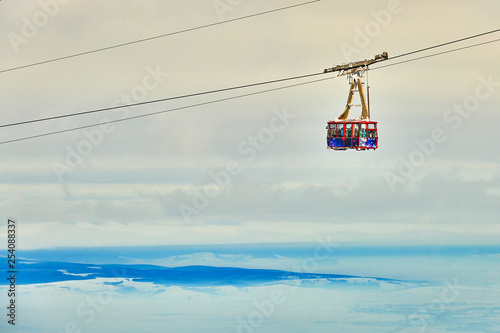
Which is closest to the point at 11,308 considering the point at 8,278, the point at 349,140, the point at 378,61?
the point at 8,278

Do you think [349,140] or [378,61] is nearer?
[378,61]

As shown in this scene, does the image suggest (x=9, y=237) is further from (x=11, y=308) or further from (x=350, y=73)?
(x=350, y=73)

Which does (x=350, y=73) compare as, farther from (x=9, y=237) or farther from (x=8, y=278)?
(x=8, y=278)

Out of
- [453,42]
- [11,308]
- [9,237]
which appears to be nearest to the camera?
[453,42]

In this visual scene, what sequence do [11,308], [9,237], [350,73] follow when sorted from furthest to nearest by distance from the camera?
[11,308] → [9,237] → [350,73]

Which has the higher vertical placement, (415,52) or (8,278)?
(415,52)

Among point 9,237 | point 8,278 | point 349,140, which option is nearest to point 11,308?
point 8,278
